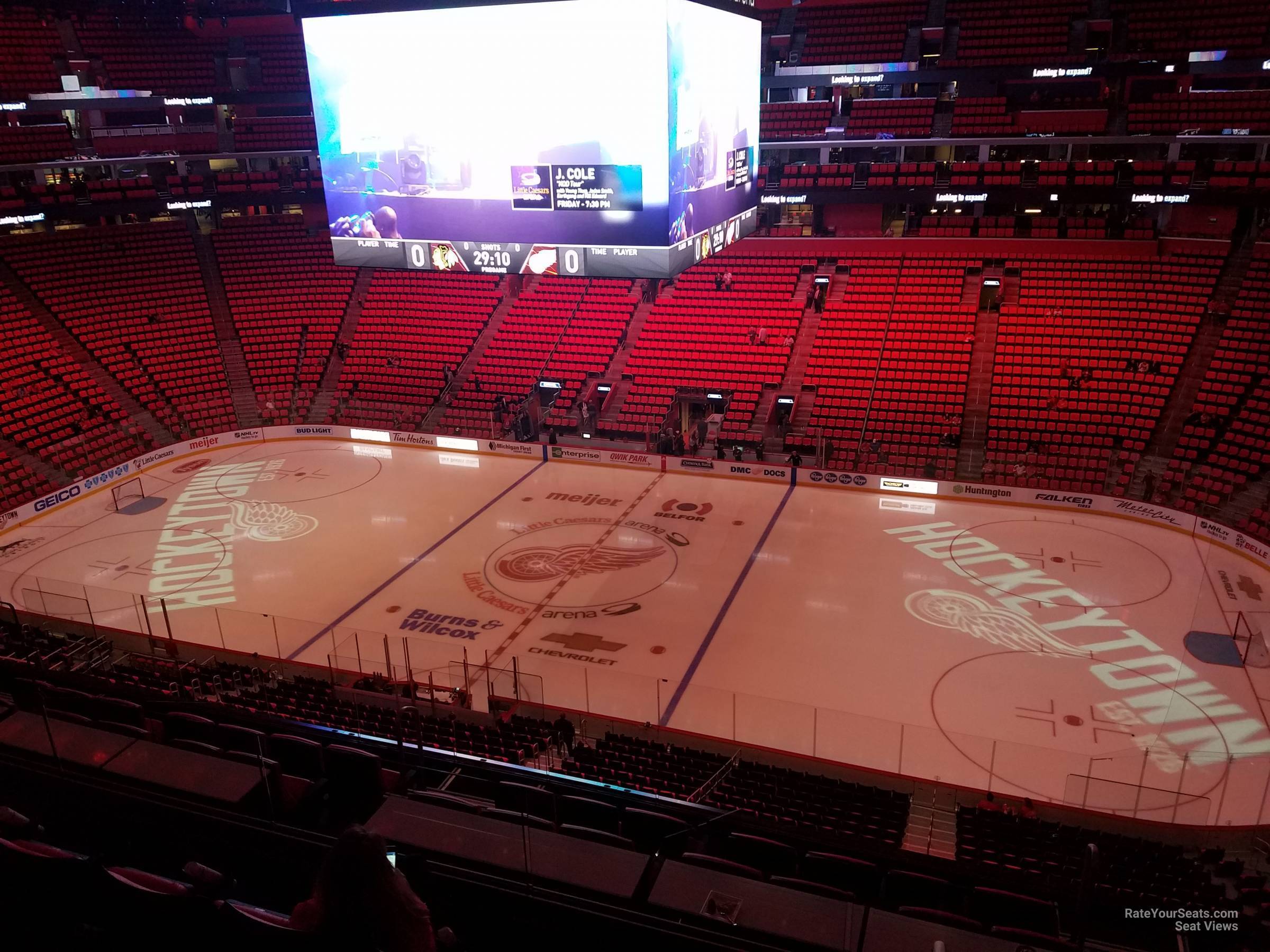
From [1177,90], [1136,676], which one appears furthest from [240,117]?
[1136,676]

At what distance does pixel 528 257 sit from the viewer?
640 inches

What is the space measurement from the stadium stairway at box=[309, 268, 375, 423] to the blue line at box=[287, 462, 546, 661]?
8710 mm

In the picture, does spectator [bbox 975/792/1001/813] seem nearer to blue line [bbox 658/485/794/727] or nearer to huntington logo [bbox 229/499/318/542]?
blue line [bbox 658/485/794/727]

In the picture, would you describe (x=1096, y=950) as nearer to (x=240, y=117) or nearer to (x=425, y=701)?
(x=425, y=701)

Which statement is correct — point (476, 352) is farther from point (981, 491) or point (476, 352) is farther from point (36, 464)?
point (981, 491)

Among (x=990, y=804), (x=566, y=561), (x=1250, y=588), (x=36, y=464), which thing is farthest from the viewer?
(x=36, y=464)

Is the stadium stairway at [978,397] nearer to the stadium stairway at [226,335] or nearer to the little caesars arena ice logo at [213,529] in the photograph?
the little caesars arena ice logo at [213,529]

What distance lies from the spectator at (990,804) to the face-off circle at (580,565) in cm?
809

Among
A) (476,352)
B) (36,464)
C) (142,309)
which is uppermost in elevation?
(142,309)

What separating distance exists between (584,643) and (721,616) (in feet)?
8.94

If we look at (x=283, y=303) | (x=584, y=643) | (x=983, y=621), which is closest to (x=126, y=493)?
(x=283, y=303)

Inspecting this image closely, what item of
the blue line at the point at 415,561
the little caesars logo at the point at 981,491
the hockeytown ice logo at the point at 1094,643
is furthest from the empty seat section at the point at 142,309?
the hockeytown ice logo at the point at 1094,643

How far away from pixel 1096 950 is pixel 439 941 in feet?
10.5

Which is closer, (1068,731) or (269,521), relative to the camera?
(1068,731)
